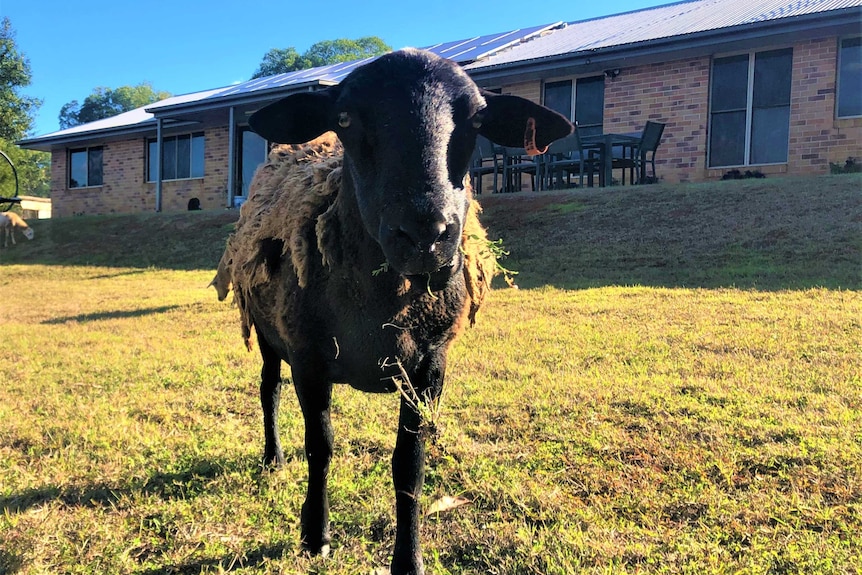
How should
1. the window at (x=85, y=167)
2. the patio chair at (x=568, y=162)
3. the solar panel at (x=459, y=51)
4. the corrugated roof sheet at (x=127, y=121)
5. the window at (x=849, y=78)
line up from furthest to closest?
the window at (x=85, y=167) → the corrugated roof sheet at (x=127, y=121) → the solar panel at (x=459, y=51) → the window at (x=849, y=78) → the patio chair at (x=568, y=162)

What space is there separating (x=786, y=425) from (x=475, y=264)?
218 centimetres

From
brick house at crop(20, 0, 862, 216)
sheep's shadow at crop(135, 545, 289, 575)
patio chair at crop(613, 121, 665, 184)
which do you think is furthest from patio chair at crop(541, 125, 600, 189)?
sheep's shadow at crop(135, 545, 289, 575)

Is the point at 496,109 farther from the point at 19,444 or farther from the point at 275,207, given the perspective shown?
the point at 19,444

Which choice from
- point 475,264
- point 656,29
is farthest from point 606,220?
point 475,264

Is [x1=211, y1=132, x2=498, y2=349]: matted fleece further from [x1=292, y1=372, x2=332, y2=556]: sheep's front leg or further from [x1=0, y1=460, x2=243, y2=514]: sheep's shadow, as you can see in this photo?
[x1=0, y1=460, x2=243, y2=514]: sheep's shadow

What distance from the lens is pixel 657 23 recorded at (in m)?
16.2

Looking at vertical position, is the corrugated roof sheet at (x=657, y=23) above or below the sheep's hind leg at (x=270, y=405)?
above

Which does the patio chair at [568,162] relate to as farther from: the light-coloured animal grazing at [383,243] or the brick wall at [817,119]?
the light-coloured animal grazing at [383,243]

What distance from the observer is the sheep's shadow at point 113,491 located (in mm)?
3141

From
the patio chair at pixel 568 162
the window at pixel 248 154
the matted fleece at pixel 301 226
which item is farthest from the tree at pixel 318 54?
the matted fleece at pixel 301 226

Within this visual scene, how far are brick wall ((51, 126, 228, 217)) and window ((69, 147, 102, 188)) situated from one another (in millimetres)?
263

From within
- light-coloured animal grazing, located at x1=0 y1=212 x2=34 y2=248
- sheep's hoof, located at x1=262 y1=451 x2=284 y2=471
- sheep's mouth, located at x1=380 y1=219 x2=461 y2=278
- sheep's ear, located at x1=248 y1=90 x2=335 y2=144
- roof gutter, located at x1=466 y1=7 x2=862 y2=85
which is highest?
roof gutter, located at x1=466 y1=7 x2=862 y2=85

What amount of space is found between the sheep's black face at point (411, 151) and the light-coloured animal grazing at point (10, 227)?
19.4 metres

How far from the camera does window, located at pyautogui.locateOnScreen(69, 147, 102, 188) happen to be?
82.4 feet
